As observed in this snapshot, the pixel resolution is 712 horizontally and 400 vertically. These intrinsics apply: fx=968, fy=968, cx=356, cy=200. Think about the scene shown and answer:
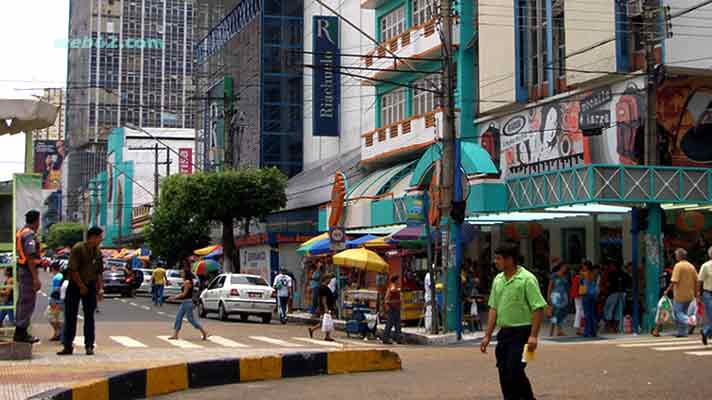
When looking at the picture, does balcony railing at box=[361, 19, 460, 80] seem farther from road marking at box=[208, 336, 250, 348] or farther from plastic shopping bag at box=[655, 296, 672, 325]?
plastic shopping bag at box=[655, 296, 672, 325]

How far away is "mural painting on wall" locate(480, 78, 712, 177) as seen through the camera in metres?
25.6

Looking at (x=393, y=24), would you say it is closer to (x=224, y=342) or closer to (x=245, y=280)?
(x=245, y=280)

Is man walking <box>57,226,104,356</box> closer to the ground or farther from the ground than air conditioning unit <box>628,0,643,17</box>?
closer to the ground

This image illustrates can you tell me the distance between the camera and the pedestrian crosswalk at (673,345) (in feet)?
53.9

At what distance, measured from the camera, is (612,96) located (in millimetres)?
26203

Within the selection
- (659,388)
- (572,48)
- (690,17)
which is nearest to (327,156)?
(572,48)

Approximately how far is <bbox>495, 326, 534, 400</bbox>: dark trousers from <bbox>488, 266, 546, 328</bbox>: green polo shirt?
0.08 metres

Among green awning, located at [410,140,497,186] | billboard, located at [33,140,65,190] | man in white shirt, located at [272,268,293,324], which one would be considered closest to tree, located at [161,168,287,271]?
man in white shirt, located at [272,268,293,324]

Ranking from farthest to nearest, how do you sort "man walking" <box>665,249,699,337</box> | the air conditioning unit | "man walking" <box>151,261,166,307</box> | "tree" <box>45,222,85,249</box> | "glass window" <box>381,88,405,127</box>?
"tree" <box>45,222,85,249</box> < "man walking" <box>151,261,166,307</box> < "glass window" <box>381,88,405,127</box> < the air conditioning unit < "man walking" <box>665,249,699,337</box>

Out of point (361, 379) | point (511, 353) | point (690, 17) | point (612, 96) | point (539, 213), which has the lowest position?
point (361, 379)

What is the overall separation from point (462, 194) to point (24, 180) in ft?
38.7

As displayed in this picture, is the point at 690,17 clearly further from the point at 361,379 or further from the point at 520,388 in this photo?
the point at 520,388

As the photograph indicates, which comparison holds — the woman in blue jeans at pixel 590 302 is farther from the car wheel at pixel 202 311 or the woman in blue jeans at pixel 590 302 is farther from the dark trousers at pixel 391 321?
the car wheel at pixel 202 311

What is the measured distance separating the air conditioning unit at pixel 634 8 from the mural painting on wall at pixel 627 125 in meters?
1.94
